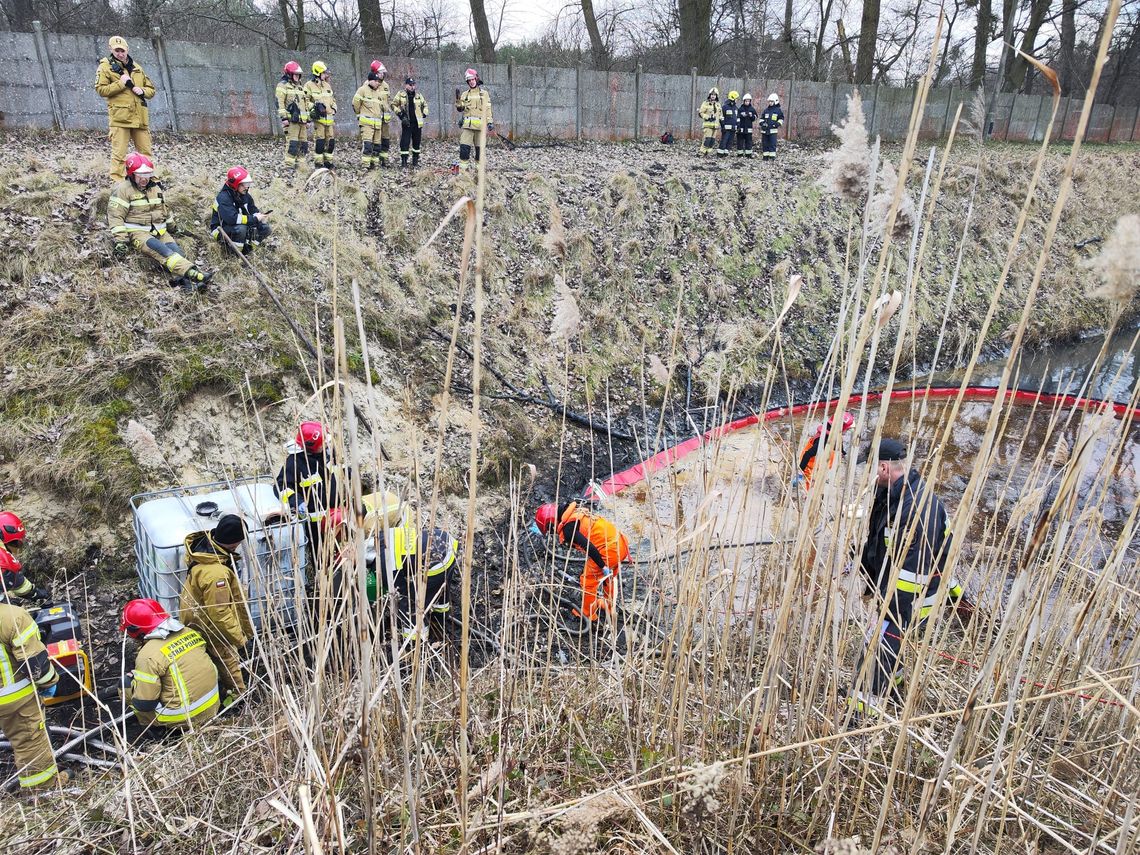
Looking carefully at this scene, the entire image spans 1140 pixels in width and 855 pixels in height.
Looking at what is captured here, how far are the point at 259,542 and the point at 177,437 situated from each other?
1.84 meters

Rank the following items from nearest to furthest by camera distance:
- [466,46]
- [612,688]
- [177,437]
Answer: [612,688], [177,437], [466,46]

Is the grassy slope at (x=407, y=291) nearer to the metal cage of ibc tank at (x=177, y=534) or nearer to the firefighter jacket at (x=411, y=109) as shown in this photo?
the metal cage of ibc tank at (x=177, y=534)

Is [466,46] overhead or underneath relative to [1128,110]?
overhead

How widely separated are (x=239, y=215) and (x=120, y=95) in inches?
81.6

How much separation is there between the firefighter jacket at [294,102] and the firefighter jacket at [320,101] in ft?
0.30

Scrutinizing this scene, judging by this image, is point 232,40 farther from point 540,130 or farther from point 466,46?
point 540,130

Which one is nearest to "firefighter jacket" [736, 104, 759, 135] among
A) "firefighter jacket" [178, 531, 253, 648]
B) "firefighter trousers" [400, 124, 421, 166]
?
"firefighter trousers" [400, 124, 421, 166]

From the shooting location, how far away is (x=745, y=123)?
14.5 metres

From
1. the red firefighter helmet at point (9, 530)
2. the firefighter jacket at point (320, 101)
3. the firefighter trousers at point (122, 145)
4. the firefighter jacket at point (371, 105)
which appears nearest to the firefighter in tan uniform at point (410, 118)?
the firefighter jacket at point (371, 105)

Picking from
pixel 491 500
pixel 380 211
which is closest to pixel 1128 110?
pixel 380 211

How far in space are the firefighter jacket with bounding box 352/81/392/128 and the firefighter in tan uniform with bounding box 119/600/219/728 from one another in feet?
25.9

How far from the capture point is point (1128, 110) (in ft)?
77.6

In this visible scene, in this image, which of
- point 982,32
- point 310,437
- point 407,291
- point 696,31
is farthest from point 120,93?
point 982,32

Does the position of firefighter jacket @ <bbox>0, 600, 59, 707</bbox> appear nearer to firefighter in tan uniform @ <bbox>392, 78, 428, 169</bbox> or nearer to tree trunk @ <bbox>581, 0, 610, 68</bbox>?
firefighter in tan uniform @ <bbox>392, 78, 428, 169</bbox>
